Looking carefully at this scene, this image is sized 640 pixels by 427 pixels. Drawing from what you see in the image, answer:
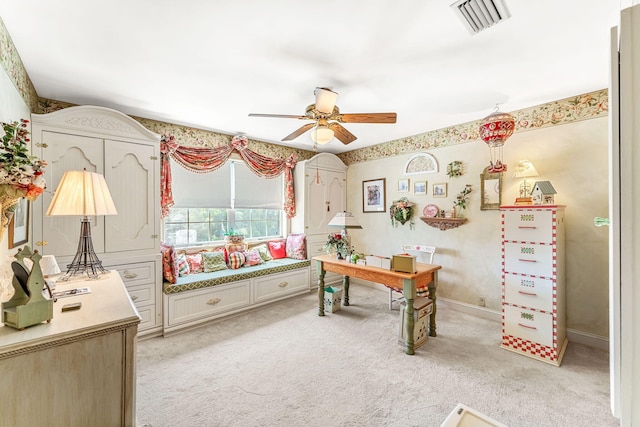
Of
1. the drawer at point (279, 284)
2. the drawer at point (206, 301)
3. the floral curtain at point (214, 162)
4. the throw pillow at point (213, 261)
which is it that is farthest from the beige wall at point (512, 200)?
the throw pillow at point (213, 261)

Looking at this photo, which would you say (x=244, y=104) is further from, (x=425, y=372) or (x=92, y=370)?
(x=425, y=372)

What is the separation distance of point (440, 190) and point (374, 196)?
1170 mm

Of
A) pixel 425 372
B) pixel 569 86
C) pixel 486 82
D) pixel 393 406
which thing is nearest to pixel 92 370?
pixel 393 406

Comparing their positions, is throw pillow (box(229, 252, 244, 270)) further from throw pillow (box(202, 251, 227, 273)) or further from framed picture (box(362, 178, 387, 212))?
framed picture (box(362, 178, 387, 212))

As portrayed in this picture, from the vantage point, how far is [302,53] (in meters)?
2.03

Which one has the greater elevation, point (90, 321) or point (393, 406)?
point (90, 321)

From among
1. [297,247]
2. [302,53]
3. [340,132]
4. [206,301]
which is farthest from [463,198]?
[206,301]

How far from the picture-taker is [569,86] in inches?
102

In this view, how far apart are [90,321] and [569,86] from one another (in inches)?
158

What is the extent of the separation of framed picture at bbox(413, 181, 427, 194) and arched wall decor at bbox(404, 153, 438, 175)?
6.4 inches

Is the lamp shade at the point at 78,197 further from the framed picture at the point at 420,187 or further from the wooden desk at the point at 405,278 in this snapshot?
the framed picture at the point at 420,187

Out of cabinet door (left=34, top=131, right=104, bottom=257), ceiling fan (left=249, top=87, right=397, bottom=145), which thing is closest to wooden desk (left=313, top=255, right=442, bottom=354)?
ceiling fan (left=249, top=87, right=397, bottom=145)

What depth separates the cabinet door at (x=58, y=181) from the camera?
8.20 ft

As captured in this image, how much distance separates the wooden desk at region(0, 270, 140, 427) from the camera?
3.48 feet
